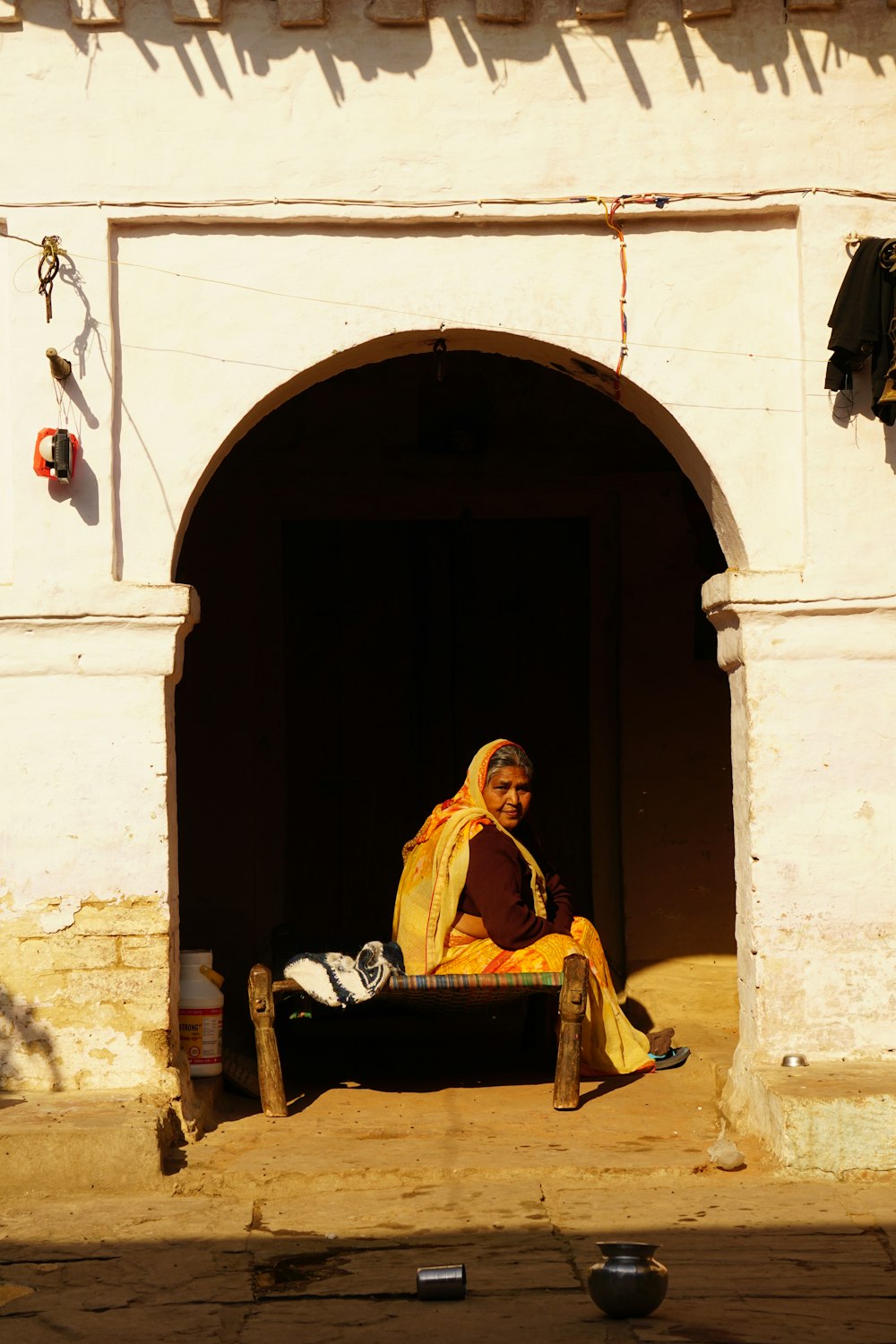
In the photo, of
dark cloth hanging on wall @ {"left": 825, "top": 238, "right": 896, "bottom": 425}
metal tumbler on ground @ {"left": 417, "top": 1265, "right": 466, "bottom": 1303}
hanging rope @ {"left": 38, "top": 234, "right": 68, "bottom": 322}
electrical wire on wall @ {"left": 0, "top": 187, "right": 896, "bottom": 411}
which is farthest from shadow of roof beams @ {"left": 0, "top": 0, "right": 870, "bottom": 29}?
metal tumbler on ground @ {"left": 417, "top": 1265, "right": 466, "bottom": 1303}

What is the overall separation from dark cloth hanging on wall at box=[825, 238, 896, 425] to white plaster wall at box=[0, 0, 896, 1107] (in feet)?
0.43

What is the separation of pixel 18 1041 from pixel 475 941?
6.18ft

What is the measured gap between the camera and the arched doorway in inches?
331

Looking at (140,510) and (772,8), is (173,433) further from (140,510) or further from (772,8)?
(772,8)

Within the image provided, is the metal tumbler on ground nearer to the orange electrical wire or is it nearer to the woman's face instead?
the woman's face

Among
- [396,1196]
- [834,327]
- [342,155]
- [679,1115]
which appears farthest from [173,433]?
[679,1115]

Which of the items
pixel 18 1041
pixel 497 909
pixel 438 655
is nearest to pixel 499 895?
pixel 497 909

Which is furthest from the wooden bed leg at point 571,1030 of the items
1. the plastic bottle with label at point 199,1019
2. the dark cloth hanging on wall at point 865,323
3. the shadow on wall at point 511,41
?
the shadow on wall at point 511,41

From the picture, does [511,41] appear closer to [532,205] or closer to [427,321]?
[532,205]

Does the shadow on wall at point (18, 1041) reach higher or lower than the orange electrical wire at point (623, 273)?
lower

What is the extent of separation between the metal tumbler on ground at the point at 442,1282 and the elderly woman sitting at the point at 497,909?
2.21 metres

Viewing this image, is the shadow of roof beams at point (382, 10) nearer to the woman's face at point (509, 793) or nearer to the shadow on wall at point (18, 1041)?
the woman's face at point (509, 793)

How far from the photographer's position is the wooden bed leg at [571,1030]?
19.7ft

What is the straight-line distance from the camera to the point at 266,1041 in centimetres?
605
